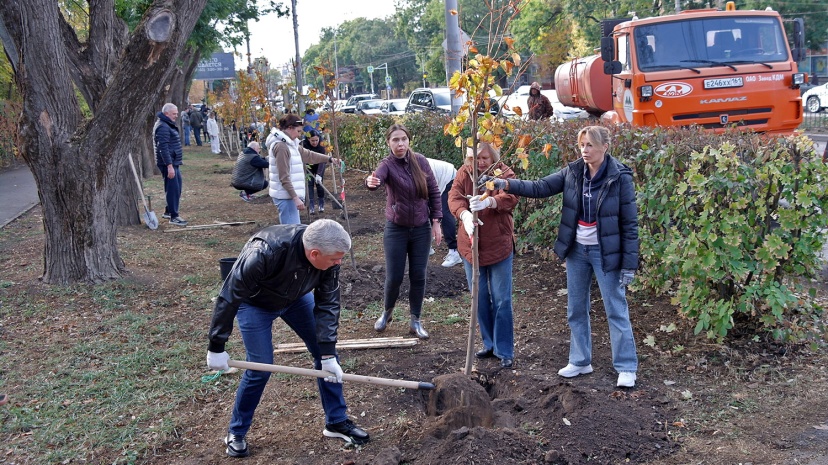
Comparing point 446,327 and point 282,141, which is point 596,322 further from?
point 282,141

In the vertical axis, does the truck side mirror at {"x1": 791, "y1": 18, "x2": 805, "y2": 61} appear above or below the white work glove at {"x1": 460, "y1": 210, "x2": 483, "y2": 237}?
above

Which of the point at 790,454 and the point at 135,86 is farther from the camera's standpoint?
the point at 135,86

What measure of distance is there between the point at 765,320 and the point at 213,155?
27488 mm

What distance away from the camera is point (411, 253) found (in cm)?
605

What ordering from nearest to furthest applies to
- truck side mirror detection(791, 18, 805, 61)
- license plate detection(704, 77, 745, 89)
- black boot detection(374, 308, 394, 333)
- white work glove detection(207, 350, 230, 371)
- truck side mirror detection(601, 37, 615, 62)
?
white work glove detection(207, 350, 230, 371)
black boot detection(374, 308, 394, 333)
license plate detection(704, 77, 745, 89)
truck side mirror detection(791, 18, 805, 61)
truck side mirror detection(601, 37, 615, 62)

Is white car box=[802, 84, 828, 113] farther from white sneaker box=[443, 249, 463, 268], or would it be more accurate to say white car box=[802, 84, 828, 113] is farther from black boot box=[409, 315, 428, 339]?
black boot box=[409, 315, 428, 339]

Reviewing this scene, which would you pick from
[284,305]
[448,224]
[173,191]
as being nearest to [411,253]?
[284,305]

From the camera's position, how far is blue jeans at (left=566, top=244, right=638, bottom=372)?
4754 mm

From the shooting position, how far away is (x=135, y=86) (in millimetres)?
7441

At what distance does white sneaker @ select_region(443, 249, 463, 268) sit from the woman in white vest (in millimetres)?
1782

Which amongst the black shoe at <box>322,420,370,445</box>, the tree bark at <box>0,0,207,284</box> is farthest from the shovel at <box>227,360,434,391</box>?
the tree bark at <box>0,0,207,284</box>

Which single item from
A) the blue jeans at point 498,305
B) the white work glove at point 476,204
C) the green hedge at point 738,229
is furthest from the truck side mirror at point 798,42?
the white work glove at point 476,204

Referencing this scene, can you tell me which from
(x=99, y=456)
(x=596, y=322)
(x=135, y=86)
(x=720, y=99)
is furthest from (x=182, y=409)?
(x=720, y=99)

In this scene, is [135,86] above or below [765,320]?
above
